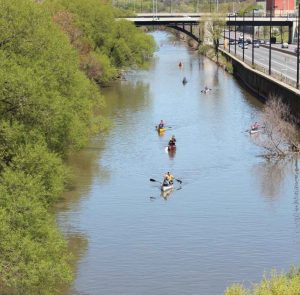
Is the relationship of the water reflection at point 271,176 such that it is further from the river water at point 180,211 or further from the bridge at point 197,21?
the bridge at point 197,21

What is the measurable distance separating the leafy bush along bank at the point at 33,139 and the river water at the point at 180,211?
1813mm

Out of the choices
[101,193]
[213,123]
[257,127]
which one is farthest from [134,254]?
[213,123]

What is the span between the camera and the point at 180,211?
3612 cm

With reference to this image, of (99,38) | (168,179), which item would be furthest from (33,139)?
(99,38)

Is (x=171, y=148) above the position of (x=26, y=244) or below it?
below

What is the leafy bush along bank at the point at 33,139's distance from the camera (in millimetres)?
23891

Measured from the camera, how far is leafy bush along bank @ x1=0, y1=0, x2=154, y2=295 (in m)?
23.9

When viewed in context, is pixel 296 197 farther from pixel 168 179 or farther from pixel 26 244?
pixel 26 244

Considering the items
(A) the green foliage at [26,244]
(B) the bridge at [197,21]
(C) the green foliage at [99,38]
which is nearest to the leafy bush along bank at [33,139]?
(A) the green foliage at [26,244]

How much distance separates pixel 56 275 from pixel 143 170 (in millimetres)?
19461

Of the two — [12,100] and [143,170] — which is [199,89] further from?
[12,100]

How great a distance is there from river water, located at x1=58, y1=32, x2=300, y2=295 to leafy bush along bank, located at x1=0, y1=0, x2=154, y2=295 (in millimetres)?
1813

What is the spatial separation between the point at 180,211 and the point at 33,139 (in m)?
7.91

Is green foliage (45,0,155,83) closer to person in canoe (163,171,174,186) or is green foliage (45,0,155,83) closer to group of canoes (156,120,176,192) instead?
group of canoes (156,120,176,192)
